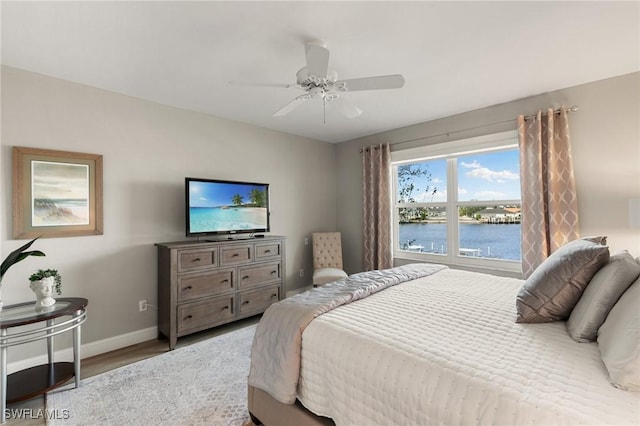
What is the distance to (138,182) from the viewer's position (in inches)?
Answer: 121

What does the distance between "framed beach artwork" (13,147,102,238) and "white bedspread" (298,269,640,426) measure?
2525 millimetres

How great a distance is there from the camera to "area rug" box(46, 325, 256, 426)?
6.16ft

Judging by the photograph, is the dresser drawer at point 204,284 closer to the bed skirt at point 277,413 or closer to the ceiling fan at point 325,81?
the bed skirt at point 277,413

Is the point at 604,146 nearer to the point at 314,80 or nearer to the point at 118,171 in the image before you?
the point at 314,80

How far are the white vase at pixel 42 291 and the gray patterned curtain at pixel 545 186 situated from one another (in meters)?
4.38

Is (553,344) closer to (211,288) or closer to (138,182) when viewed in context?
(211,288)

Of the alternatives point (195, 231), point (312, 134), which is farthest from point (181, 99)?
point (312, 134)

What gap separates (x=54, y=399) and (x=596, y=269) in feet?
11.5

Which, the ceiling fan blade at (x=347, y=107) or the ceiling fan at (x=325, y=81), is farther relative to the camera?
the ceiling fan blade at (x=347, y=107)

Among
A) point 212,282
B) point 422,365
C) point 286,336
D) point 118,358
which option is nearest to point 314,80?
point 286,336

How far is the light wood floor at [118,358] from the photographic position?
78.2 inches

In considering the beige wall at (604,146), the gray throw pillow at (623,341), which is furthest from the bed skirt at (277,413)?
the beige wall at (604,146)

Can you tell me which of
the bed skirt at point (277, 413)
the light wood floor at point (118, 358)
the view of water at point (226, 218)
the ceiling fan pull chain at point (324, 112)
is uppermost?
the ceiling fan pull chain at point (324, 112)

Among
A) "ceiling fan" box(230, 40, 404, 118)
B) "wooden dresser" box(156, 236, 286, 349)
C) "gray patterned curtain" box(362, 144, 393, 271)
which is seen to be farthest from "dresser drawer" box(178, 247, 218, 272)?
"gray patterned curtain" box(362, 144, 393, 271)
